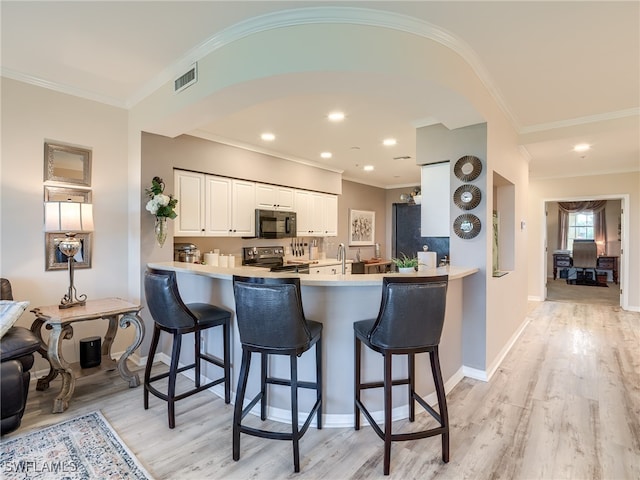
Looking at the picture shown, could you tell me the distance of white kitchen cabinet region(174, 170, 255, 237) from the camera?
3.74 metres

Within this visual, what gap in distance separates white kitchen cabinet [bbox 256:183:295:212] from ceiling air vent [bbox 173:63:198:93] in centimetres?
208

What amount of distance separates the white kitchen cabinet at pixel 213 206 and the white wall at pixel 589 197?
562cm

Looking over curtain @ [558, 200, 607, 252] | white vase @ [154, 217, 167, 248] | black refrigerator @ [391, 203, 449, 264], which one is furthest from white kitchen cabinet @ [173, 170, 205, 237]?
curtain @ [558, 200, 607, 252]

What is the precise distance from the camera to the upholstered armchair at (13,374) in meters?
2.01

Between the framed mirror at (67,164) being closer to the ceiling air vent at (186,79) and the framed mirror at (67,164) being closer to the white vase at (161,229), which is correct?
the white vase at (161,229)

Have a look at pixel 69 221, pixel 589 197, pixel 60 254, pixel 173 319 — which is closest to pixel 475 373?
pixel 173 319

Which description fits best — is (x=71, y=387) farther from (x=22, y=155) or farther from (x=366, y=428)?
(x=366, y=428)

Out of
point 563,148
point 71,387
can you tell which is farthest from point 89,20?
point 563,148

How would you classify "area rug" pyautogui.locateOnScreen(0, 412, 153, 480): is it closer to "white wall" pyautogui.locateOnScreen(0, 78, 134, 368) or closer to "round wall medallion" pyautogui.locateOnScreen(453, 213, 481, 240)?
"white wall" pyautogui.locateOnScreen(0, 78, 134, 368)

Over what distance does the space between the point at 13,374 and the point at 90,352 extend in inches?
37.7

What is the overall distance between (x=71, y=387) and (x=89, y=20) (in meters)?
2.57

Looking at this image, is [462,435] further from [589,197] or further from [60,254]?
[589,197]

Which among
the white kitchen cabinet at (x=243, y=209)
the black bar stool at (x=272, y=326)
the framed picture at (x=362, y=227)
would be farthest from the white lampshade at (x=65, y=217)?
the framed picture at (x=362, y=227)

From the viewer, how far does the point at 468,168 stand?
3.05m
